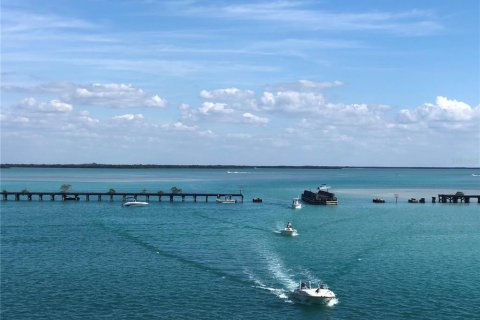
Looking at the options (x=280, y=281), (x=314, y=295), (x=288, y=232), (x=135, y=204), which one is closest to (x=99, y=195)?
(x=135, y=204)

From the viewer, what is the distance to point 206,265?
63.5 m

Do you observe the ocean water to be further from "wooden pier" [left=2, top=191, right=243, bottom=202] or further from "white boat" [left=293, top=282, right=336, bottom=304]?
"wooden pier" [left=2, top=191, right=243, bottom=202]

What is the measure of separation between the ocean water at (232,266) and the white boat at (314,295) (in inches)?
31.2

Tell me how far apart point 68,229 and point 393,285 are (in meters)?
56.4

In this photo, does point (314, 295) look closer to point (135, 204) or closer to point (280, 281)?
point (280, 281)

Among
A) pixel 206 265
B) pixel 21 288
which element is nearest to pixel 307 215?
pixel 206 265

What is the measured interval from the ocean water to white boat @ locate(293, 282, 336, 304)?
79cm

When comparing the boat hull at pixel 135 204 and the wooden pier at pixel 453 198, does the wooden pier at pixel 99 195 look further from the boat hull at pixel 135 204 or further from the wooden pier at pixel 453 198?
the wooden pier at pixel 453 198

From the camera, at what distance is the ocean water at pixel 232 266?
1895 inches

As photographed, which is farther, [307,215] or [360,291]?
[307,215]

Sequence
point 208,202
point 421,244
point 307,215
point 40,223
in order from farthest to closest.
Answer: point 208,202
point 307,215
point 40,223
point 421,244

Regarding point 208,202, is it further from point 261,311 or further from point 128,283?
point 261,311

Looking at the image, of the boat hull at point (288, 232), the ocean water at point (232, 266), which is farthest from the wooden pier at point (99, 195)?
the boat hull at point (288, 232)

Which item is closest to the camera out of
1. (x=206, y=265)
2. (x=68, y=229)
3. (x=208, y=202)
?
(x=206, y=265)
